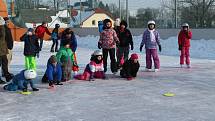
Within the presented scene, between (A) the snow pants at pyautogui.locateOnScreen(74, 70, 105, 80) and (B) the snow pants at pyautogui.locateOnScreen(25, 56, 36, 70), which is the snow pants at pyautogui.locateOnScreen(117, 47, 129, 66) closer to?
(A) the snow pants at pyautogui.locateOnScreen(74, 70, 105, 80)

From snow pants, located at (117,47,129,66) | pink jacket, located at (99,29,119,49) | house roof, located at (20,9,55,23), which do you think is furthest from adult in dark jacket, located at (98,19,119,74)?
house roof, located at (20,9,55,23)

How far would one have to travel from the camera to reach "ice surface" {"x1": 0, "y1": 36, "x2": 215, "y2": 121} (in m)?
6.19

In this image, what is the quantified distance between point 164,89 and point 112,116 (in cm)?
257

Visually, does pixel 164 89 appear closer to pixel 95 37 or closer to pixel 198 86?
pixel 198 86

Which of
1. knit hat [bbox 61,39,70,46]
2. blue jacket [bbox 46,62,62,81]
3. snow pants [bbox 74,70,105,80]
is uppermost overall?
knit hat [bbox 61,39,70,46]

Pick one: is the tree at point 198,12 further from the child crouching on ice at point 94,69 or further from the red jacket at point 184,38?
the child crouching on ice at point 94,69

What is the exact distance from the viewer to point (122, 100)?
7.35m

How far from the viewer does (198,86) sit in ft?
28.8

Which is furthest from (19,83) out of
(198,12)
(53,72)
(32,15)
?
(32,15)

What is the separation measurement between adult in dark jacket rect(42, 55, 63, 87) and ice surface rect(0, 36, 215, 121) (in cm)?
22

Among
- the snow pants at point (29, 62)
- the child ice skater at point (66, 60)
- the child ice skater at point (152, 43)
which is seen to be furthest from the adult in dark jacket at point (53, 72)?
the child ice skater at point (152, 43)

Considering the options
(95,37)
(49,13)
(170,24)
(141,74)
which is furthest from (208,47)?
(49,13)

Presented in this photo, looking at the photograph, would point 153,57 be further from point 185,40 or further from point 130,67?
point 130,67

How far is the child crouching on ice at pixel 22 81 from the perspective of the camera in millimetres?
7965
